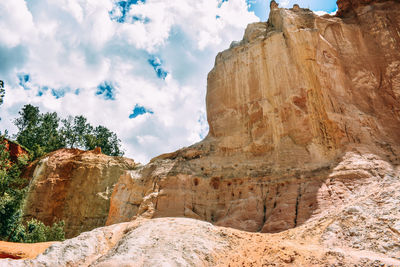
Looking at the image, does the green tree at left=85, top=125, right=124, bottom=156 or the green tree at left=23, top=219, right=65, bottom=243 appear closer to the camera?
Answer: the green tree at left=23, top=219, right=65, bottom=243

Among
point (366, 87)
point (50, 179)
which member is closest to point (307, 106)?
point (366, 87)

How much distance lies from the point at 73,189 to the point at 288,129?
2070 centimetres

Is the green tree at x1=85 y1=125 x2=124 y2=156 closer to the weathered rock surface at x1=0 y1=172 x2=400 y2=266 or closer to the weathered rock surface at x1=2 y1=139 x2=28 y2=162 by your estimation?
the weathered rock surface at x1=2 y1=139 x2=28 y2=162

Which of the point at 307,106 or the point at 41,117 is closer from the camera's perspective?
the point at 307,106

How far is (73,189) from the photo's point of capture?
2708 centimetres

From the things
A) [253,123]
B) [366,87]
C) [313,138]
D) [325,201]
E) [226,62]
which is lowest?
[325,201]

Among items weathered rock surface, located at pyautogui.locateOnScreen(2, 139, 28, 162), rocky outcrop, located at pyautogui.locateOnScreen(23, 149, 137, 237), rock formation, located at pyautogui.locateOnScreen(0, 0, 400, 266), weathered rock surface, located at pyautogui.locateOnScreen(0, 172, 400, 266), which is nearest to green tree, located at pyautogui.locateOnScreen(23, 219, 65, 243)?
rocky outcrop, located at pyautogui.locateOnScreen(23, 149, 137, 237)

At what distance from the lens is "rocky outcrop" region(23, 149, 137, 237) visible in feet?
84.2

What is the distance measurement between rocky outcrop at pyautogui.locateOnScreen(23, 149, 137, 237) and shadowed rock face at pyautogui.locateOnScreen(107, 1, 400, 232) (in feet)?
39.6

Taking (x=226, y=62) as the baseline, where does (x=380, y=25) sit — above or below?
above

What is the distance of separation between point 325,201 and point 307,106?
500 cm

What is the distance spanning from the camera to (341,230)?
7.02 metres

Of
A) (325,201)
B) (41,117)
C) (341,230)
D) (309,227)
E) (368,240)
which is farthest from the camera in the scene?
(41,117)

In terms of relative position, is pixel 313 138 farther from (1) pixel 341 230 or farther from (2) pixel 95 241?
(2) pixel 95 241
